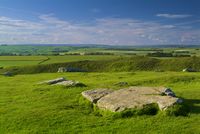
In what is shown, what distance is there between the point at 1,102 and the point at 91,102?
789 centimetres

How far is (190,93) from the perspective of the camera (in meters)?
27.9

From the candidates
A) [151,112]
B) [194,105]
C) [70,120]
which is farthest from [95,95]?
[194,105]

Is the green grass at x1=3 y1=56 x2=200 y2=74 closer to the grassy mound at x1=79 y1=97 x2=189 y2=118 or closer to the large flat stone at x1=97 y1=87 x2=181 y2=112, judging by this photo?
the large flat stone at x1=97 y1=87 x2=181 y2=112

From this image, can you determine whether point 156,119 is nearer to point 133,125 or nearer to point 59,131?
point 133,125

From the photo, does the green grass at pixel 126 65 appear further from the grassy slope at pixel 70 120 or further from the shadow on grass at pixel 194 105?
Answer: the shadow on grass at pixel 194 105

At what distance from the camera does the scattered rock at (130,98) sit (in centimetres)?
2053

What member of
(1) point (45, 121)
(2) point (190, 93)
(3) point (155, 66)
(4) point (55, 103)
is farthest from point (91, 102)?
(3) point (155, 66)

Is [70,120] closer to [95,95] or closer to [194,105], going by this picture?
[95,95]

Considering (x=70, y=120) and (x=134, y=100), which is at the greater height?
(x=134, y=100)

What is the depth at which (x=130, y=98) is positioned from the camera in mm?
22234

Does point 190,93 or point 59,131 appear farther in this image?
point 190,93

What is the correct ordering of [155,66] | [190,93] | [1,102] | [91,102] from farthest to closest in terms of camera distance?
[155,66] < [190,93] < [1,102] < [91,102]

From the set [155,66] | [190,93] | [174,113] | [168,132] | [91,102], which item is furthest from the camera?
[155,66]

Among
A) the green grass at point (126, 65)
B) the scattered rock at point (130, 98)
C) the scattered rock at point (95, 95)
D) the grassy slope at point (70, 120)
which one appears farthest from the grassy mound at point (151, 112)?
the green grass at point (126, 65)
